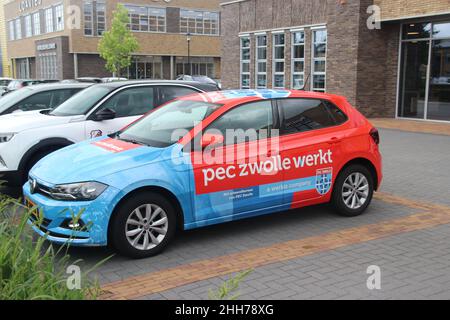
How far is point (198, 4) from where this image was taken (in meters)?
53.9

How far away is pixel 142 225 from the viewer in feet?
17.1

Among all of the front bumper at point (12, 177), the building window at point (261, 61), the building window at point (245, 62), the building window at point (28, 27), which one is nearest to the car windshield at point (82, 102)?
the front bumper at point (12, 177)

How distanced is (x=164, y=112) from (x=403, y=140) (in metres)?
9.35

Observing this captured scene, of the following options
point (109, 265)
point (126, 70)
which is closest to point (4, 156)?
point (109, 265)

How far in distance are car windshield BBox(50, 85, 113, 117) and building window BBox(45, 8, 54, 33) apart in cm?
4710

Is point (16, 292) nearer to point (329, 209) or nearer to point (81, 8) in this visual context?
point (329, 209)

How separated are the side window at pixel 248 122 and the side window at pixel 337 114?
93 centimetres

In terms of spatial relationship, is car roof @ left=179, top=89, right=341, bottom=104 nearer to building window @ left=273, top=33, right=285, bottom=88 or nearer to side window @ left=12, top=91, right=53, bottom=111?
side window @ left=12, top=91, right=53, bottom=111

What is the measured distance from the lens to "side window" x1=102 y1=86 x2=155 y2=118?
835cm

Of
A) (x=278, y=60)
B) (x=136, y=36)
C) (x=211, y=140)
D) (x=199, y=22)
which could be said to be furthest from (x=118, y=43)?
(x=211, y=140)

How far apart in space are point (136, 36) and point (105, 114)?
44.2 m

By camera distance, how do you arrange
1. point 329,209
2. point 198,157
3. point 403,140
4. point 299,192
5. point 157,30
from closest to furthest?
point 198,157 → point 299,192 → point 329,209 → point 403,140 → point 157,30

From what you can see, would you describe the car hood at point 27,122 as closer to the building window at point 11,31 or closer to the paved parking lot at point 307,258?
the paved parking lot at point 307,258

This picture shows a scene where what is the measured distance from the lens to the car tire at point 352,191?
659 cm
